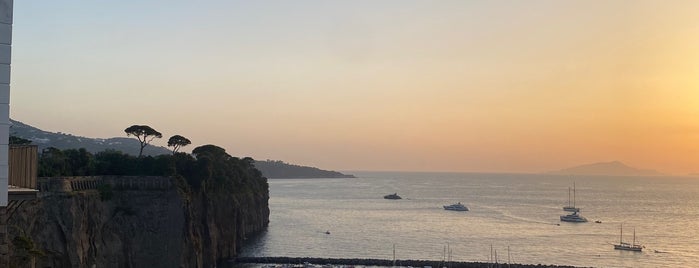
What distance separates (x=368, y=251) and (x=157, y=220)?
1587 inches

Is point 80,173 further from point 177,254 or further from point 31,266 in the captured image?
point 31,266

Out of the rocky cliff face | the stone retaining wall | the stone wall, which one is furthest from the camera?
the stone retaining wall

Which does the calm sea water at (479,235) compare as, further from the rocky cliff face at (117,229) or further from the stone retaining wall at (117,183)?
the stone retaining wall at (117,183)

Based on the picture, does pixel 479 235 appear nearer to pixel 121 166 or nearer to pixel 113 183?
pixel 121 166

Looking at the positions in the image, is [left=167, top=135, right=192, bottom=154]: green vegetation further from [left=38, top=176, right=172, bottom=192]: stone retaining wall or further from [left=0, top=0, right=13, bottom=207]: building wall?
[left=0, top=0, right=13, bottom=207]: building wall

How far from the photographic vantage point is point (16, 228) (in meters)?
42.3

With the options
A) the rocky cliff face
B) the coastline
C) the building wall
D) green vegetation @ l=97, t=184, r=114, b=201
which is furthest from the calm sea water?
the building wall

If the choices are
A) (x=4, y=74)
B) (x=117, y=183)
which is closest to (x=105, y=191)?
(x=117, y=183)

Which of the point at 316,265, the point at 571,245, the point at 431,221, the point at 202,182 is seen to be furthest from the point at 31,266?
the point at 431,221

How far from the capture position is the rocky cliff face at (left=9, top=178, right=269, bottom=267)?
47.1m

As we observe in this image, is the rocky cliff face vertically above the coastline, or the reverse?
the rocky cliff face

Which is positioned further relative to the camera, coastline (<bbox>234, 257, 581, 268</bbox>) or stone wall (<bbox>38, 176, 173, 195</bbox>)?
coastline (<bbox>234, 257, 581, 268</bbox>)

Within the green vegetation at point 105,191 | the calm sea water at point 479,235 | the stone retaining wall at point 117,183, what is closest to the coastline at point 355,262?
the calm sea water at point 479,235

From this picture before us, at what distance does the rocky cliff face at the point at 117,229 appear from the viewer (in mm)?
47094
